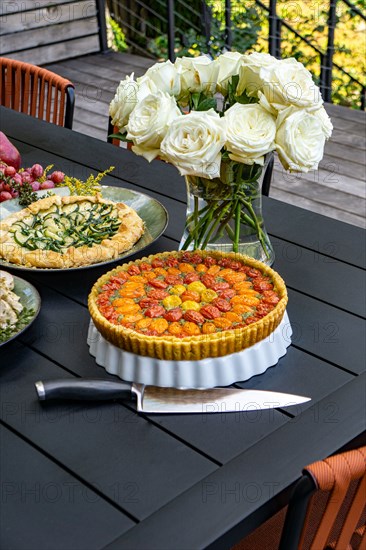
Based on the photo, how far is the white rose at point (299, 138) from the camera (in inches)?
51.1

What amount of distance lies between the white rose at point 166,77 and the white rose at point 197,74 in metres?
0.02

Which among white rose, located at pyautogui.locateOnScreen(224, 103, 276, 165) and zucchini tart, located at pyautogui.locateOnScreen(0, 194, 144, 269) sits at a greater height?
white rose, located at pyautogui.locateOnScreen(224, 103, 276, 165)

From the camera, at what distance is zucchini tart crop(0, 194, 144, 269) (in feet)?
4.90

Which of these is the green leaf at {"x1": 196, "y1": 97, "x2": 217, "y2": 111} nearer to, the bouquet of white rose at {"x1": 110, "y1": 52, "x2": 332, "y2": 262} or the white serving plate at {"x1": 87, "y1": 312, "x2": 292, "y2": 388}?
the bouquet of white rose at {"x1": 110, "y1": 52, "x2": 332, "y2": 262}

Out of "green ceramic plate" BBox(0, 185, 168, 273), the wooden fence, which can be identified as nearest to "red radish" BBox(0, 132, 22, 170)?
"green ceramic plate" BBox(0, 185, 168, 273)

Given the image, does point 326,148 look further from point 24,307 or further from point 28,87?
point 24,307

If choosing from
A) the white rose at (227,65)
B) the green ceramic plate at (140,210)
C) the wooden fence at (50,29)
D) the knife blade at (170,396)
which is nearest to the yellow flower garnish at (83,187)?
the green ceramic plate at (140,210)

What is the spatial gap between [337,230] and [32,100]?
150cm

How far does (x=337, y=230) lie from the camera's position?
175cm

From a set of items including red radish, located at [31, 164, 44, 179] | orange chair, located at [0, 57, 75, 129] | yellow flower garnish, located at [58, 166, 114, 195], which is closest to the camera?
yellow flower garnish, located at [58, 166, 114, 195]

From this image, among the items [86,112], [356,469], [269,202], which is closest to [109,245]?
[269,202]

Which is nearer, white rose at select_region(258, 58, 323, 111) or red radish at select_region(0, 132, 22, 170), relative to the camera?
white rose at select_region(258, 58, 323, 111)

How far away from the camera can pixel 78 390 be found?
120 cm

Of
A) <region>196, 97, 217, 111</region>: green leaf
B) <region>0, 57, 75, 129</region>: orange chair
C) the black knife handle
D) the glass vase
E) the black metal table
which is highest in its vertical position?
<region>196, 97, 217, 111</region>: green leaf
